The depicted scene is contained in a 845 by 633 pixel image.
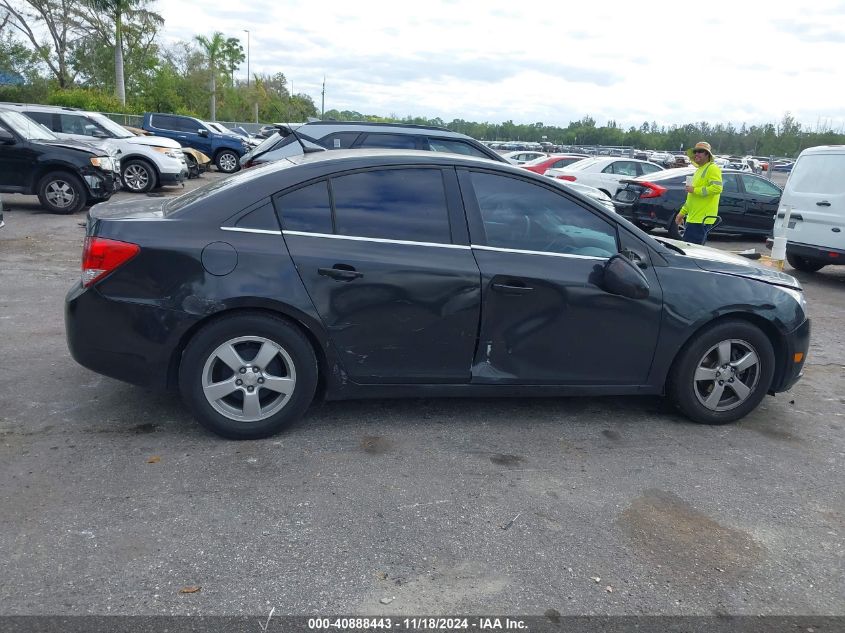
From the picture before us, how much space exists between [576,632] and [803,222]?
9094 millimetres

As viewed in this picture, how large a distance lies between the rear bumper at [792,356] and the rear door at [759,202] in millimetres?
10365

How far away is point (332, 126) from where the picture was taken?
10203mm

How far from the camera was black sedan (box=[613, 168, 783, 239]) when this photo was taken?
13.6 metres

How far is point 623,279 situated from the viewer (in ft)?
14.1

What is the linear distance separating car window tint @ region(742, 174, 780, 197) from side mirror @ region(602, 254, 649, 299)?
11294 millimetres

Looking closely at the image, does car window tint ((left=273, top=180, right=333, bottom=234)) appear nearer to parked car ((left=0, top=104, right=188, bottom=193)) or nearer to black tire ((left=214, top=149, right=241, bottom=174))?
parked car ((left=0, top=104, right=188, bottom=193))

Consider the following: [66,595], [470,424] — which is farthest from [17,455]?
[470,424]

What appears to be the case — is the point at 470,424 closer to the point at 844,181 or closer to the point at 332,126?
the point at 332,126

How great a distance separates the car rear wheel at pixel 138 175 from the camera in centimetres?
1614

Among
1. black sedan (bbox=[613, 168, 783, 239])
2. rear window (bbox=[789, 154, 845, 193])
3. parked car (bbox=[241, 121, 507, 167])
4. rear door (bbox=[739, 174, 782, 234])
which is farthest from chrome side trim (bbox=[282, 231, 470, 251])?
rear door (bbox=[739, 174, 782, 234])

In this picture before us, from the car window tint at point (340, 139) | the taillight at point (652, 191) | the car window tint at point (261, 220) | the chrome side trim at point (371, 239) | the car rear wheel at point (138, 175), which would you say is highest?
the car window tint at point (340, 139)

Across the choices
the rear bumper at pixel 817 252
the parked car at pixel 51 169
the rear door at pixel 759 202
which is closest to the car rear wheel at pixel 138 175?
the parked car at pixel 51 169

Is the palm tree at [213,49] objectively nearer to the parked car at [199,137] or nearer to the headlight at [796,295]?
the parked car at [199,137]

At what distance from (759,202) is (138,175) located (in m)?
13.0
